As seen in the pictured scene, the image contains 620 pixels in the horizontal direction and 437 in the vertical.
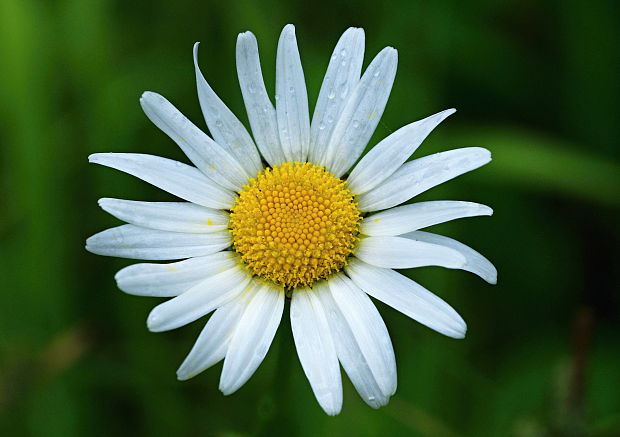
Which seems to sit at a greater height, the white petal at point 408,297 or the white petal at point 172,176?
the white petal at point 172,176

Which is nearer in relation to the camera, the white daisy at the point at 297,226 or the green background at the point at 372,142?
the white daisy at the point at 297,226

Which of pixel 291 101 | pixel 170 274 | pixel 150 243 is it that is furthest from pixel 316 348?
pixel 291 101

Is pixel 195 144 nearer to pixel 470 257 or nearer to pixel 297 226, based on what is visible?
pixel 297 226

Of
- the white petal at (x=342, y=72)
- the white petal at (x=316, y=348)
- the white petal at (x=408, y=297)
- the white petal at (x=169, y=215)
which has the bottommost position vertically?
the white petal at (x=316, y=348)

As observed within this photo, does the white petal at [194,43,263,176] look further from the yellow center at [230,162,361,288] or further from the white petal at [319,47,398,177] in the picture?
the white petal at [319,47,398,177]

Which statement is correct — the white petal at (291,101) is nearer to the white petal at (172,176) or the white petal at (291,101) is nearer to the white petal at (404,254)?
the white petal at (172,176)

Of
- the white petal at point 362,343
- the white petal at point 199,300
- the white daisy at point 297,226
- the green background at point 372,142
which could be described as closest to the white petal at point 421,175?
the white daisy at point 297,226

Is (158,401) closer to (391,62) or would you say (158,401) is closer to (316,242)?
(316,242)
